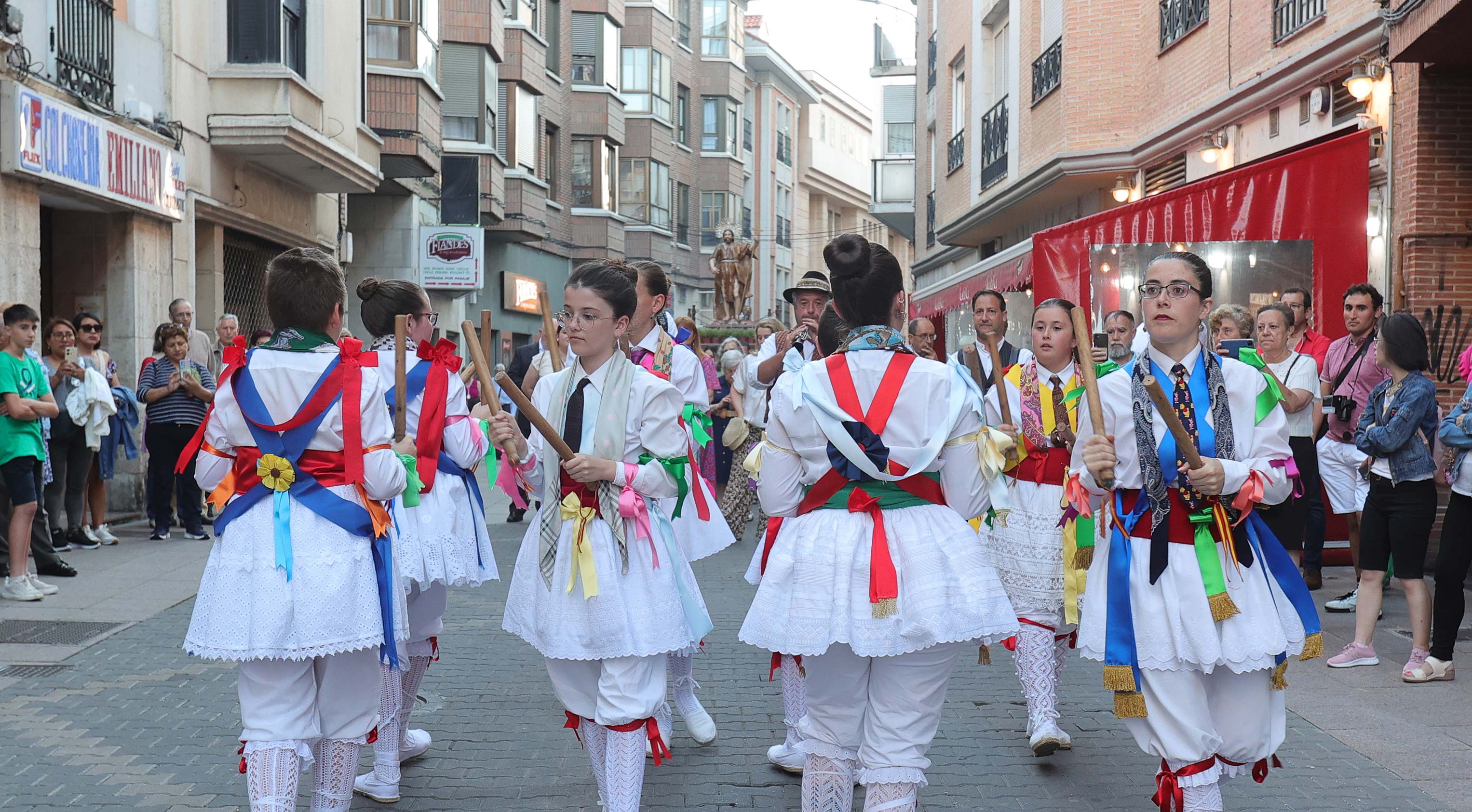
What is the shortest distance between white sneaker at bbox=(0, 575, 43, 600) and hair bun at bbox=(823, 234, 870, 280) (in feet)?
22.8

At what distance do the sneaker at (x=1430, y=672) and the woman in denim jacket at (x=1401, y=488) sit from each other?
12mm

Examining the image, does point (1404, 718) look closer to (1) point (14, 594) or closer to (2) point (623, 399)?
(2) point (623, 399)

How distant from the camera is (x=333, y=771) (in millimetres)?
4227

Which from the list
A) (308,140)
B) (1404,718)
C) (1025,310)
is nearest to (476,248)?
(308,140)

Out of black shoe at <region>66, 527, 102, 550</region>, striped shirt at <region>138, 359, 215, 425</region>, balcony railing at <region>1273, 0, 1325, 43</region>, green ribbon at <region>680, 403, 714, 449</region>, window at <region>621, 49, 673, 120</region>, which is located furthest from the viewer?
window at <region>621, 49, 673, 120</region>

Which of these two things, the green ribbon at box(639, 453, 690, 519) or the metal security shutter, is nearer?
the green ribbon at box(639, 453, 690, 519)

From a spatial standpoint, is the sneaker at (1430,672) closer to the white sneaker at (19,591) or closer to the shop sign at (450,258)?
the white sneaker at (19,591)

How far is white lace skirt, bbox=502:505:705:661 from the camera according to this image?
13.9 feet

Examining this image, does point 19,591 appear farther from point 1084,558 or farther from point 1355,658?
point 1355,658

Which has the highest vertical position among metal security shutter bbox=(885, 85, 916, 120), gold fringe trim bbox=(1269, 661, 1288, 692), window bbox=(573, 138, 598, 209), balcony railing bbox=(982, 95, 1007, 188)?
metal security shutter bbox=(885, 85, 916, 120)

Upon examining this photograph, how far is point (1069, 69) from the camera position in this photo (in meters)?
18.2

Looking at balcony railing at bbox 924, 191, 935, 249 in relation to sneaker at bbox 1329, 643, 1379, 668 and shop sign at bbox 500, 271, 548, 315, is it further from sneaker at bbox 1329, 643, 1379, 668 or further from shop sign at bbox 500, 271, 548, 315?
sneaker at bbox 1329, 643, 1379, 668

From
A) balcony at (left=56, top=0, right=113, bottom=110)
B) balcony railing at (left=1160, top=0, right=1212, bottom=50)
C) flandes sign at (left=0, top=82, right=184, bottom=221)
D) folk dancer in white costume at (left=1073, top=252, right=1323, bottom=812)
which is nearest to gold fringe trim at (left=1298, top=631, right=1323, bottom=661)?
folk dancer in white costume at (left=1073, top=252, right=1323, bottom=812)

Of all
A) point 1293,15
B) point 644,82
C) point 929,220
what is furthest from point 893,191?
point 1293,15
